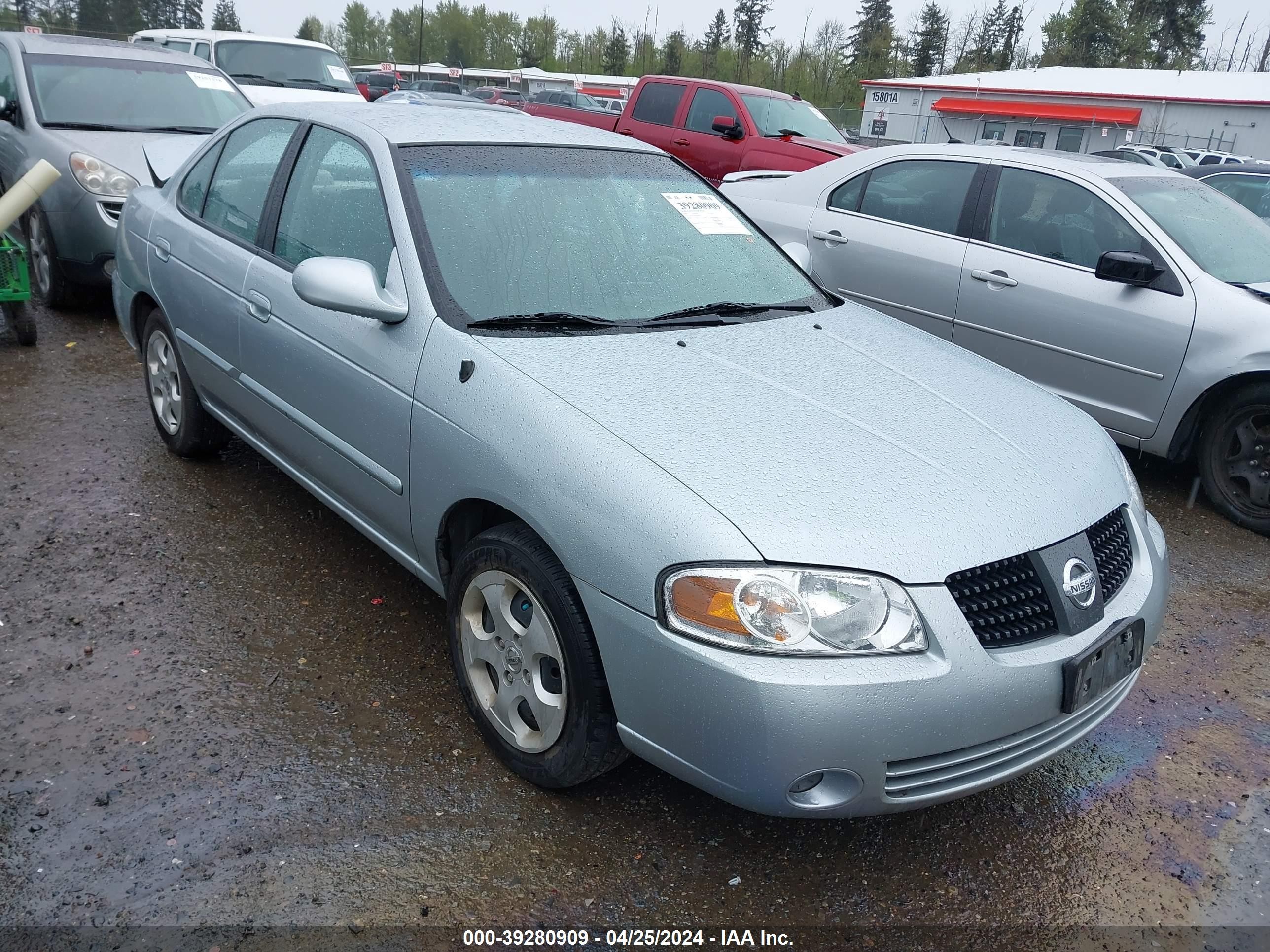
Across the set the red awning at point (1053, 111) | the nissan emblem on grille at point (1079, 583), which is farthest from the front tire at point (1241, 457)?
the red awning at point (1053, 111)

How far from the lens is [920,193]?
5.92 m

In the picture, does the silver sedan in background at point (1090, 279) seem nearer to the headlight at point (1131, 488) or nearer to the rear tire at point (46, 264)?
the headlight at point (1131, 488)

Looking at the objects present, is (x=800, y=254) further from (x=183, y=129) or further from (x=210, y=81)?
(x=210, y=81)

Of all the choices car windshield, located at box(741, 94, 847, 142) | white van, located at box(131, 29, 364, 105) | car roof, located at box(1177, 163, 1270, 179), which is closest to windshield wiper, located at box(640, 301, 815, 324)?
car roof, located at box(1177, 163, 1270, 179)

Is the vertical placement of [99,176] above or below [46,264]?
above

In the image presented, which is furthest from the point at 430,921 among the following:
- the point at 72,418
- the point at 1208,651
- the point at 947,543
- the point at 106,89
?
the point at 106,89

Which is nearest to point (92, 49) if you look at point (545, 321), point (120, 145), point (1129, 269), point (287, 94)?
point (120, 145)

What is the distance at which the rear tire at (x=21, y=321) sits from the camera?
6.05 metres

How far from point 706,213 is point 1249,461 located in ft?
10.0

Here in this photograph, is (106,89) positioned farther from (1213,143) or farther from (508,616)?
(1213,143)

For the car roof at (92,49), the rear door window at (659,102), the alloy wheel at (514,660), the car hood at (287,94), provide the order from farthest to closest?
the rear door window at (659,102) < the car hood at (287,94) < the car roof at (92,49) < the alloy wheel at (514,660)

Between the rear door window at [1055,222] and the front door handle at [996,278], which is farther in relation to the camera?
the front door handle at [996,278]

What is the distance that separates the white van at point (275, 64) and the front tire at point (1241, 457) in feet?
32.5

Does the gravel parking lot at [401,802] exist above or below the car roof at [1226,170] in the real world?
below
